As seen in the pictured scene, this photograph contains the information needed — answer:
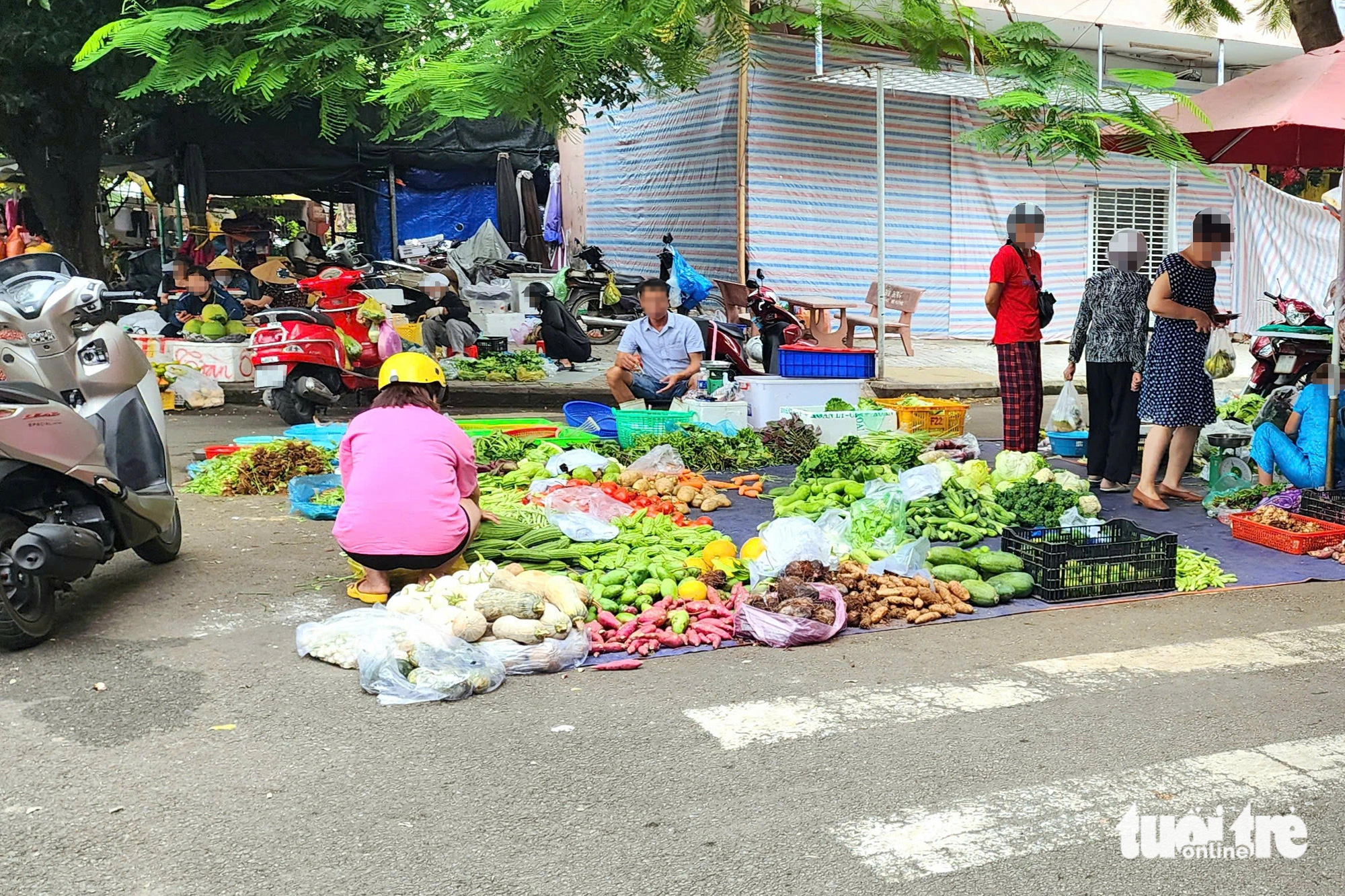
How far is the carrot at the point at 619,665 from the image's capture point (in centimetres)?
498

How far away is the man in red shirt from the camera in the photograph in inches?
339

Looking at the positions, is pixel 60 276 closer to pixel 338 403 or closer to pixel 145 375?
pixel 145 375

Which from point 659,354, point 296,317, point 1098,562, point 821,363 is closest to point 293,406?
point 296,317

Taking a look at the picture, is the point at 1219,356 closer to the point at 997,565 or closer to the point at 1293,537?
the point at 1293,537

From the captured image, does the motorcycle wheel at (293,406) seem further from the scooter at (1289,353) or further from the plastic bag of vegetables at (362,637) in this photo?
the scooter at (1289,353)

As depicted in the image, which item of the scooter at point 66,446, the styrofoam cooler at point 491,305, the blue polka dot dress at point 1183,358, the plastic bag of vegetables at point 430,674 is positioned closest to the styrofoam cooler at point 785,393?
the blue polka dot dress at point 1183,358

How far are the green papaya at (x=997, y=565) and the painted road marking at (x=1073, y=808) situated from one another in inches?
85.2

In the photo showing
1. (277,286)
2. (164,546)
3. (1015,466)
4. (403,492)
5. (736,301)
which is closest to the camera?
(403,492)

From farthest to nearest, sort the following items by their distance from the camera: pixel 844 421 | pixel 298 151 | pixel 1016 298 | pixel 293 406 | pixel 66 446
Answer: pixel 298 151, pixel 293 406, pixel 844 421, pixel 1016 298, pixel 66 446

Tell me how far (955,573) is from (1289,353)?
14.7 feet

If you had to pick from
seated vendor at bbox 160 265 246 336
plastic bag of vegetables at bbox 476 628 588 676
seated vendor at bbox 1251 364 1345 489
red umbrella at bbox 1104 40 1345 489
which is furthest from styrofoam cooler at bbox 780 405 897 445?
seated vendor at bbox 160 265 246 336

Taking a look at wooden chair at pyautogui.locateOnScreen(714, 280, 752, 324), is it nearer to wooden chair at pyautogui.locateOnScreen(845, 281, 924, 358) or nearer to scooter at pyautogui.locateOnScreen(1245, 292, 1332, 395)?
wooden chair at pyautogui.locateOnScreen(845, 281, 924, 358)

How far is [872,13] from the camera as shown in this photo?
4.98m

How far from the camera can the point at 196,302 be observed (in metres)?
13.9
